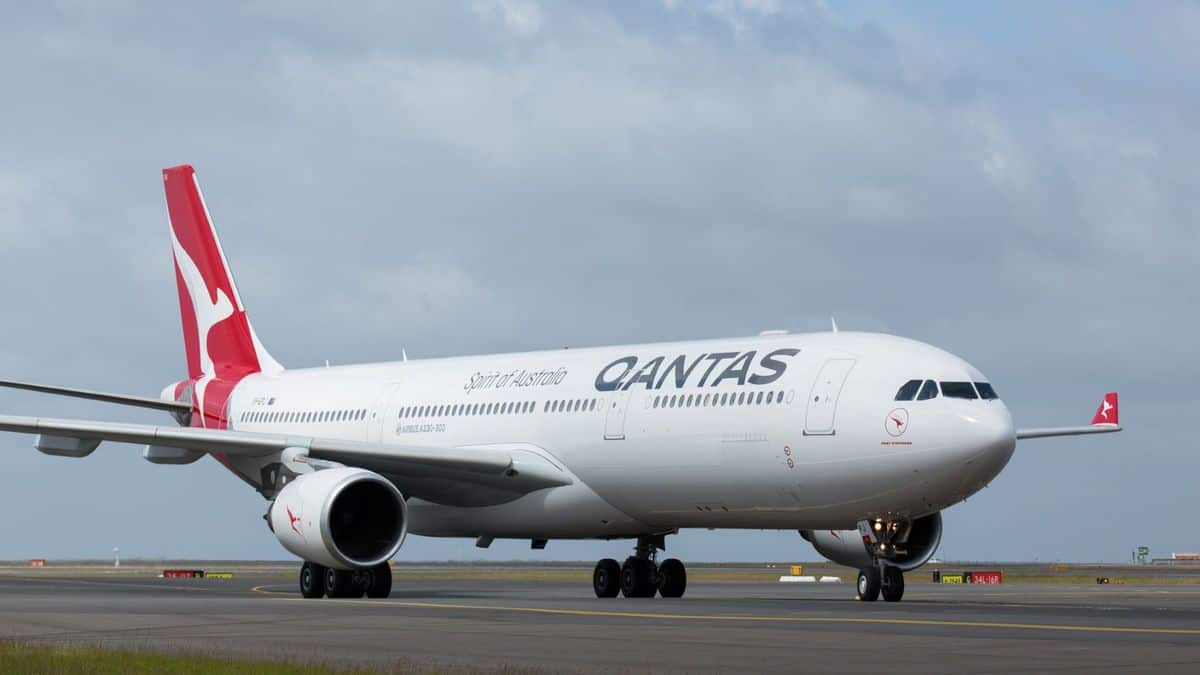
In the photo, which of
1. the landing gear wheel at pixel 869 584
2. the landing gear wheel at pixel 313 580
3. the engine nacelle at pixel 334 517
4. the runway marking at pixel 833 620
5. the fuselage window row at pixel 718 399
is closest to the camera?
the runway marking at pixel 833 620

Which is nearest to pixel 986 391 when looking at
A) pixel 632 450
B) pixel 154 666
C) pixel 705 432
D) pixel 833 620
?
pixel 705 432

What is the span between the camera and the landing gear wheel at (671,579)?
98.4 feet

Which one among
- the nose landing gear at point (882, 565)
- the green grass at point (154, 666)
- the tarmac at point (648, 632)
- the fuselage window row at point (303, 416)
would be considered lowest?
the green grass at point (154, 666)

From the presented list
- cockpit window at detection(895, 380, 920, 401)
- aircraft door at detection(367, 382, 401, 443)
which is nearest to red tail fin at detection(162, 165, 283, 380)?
aircraft door at detection(367, 382, 401, 443)

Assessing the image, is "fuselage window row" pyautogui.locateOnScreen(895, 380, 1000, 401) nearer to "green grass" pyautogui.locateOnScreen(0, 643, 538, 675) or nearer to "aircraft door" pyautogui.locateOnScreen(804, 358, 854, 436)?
"aircraft door" pyautogui.locateOnScreen(804, 358, 854, 436)

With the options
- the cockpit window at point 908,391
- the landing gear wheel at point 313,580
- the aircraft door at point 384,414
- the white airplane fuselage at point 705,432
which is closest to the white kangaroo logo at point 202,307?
the aircraft door at point 384,414

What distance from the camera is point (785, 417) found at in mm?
25203

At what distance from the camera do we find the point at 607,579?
29922mm

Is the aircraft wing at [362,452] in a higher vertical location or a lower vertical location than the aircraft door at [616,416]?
lower

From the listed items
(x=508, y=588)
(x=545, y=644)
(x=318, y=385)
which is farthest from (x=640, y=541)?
(x=545, y=644)

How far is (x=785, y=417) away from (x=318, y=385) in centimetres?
1381

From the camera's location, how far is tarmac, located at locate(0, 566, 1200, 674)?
527 inches

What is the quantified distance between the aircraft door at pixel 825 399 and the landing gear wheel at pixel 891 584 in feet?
7.64

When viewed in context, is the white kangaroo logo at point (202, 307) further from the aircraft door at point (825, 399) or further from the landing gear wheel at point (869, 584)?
the landing gear wheel at point (869, 584)
